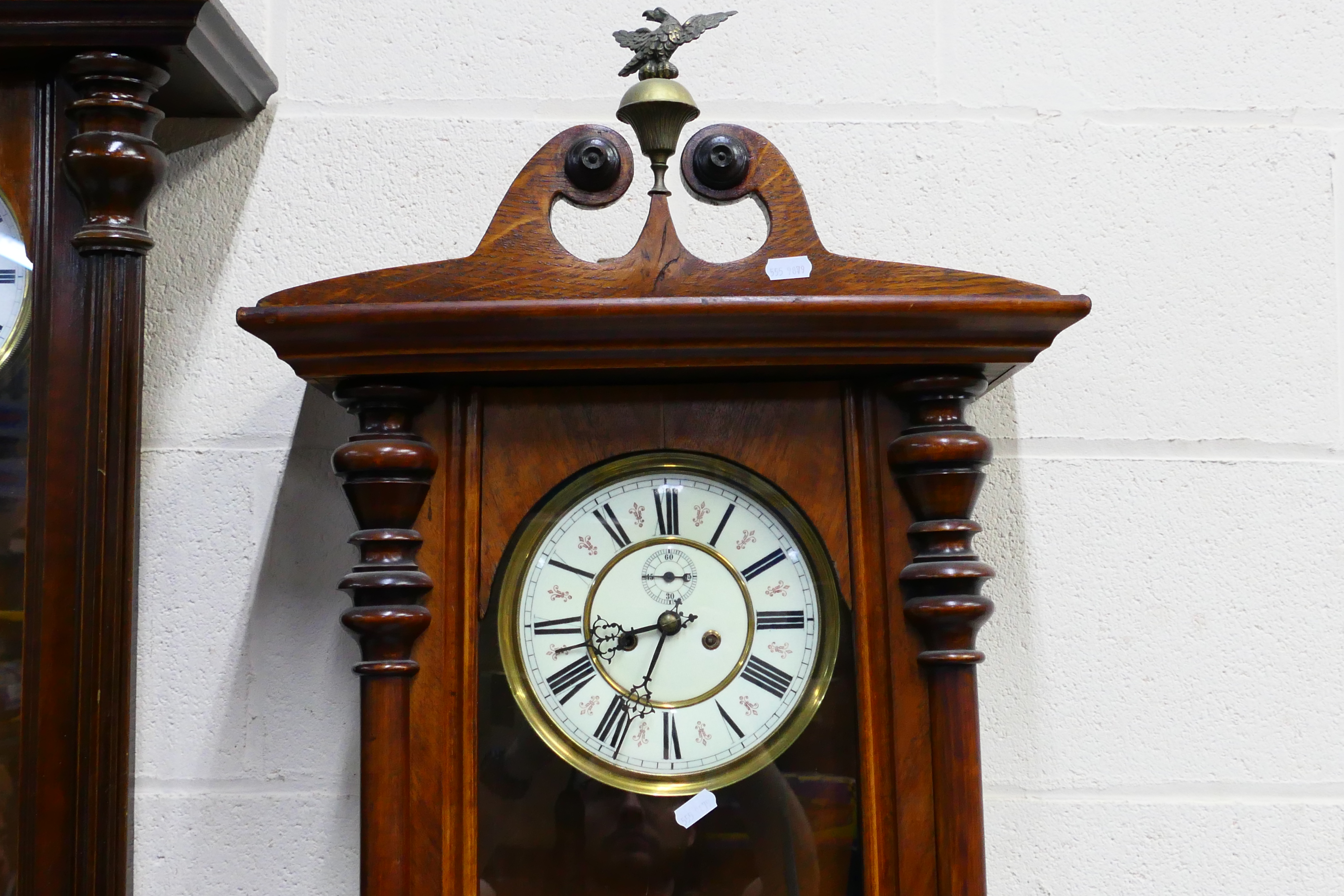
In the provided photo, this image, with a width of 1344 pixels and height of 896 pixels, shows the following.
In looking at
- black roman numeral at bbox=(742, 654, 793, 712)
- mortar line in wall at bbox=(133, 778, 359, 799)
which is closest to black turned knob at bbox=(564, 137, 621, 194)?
black roman numeral at bbox=(742, 654, 793, 712)

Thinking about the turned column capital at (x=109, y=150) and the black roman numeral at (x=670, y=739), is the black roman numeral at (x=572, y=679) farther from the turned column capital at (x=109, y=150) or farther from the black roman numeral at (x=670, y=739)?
the turned column capital at (x=109, y=150)

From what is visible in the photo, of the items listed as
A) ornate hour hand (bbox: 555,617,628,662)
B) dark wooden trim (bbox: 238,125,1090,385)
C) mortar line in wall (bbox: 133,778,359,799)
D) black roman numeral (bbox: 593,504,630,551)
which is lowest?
mortar line in wall (bbox: 133,778,359,799)

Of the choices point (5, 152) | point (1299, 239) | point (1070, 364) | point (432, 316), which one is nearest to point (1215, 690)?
point (1070, 364)

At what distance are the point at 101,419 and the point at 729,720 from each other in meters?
0.49

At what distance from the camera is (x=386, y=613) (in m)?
0.75

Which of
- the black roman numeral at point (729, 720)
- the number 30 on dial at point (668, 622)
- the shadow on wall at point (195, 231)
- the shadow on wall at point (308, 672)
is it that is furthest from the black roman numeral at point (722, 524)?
the shadow on wall at point (195, 231)

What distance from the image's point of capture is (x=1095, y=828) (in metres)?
0.92

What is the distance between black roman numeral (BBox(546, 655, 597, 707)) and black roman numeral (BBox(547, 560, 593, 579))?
0.05 meters

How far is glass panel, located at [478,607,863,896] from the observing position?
760mm

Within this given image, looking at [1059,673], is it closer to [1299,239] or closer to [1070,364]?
[1070,364]

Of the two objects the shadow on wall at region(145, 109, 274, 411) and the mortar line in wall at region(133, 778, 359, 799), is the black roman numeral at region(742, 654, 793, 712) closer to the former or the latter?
the mortar line in wall at region(133, 778, 359, 799)

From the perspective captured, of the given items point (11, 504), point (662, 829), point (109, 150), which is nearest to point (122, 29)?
point (109, 150)

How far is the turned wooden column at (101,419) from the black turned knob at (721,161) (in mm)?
396

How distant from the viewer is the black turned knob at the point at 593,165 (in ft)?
2.57
